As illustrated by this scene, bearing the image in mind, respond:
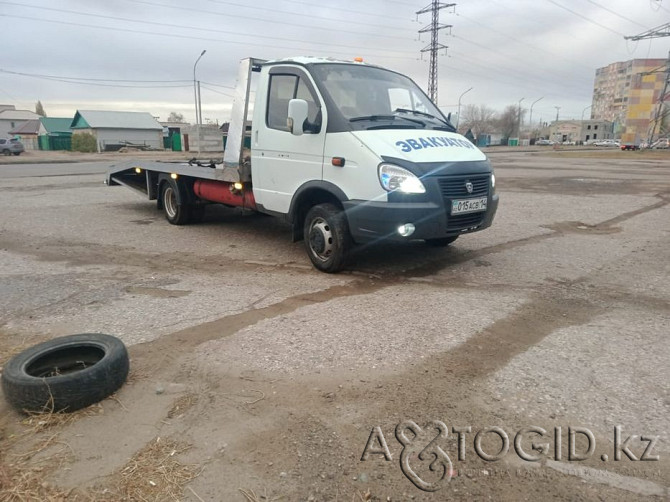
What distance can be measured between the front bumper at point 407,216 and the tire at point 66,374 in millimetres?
2768

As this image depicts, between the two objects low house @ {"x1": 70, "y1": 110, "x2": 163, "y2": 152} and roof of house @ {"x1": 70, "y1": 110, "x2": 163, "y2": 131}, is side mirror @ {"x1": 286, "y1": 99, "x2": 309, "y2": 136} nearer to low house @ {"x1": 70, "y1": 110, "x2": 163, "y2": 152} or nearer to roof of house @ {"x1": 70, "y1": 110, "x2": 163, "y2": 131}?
low house @ {"x1": 70, "y1": 110, "x2": 163, "y2": 152}

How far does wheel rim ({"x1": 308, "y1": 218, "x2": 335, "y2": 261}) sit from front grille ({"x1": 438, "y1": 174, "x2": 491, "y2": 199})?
1357mm

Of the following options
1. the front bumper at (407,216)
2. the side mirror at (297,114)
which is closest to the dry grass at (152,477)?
the front bumper at (407,216)

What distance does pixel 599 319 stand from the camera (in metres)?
4.43

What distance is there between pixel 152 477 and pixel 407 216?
342 centimetres

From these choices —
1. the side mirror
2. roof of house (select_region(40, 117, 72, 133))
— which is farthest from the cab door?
roof of house (select_region(40, 117, 72, 133))

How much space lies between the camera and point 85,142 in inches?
2000

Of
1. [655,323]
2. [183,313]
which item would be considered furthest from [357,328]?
[655,323]

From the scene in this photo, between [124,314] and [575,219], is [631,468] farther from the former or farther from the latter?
[575,219]

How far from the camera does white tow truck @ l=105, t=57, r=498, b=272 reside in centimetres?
505

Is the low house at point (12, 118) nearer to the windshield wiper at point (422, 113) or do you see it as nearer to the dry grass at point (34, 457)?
the windshield wiper at point (422, 113)

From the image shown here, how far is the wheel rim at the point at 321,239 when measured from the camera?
5645 mm

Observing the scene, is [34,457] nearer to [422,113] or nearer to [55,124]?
[422,113]

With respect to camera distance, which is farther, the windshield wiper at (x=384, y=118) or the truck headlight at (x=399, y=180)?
the windshield wiper at (x=384, y=118)
